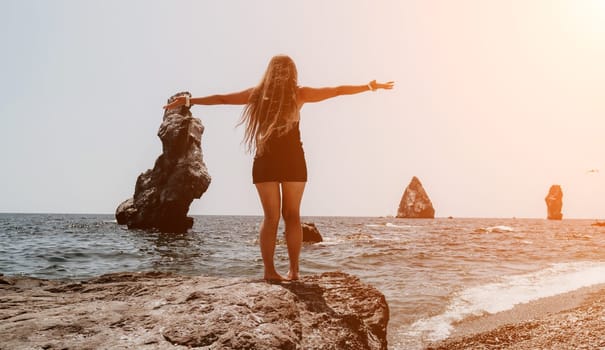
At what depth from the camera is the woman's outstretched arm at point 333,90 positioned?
191 inches

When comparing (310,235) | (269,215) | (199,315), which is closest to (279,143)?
(269,215)

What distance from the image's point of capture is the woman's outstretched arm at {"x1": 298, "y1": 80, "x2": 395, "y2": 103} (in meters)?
4.86

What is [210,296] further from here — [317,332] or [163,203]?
[163,203]

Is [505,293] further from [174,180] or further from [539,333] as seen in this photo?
[174,180]

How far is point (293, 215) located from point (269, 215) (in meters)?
0.28

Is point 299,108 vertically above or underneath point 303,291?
above

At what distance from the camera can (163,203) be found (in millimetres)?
42406

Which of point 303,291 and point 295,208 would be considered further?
point 295,208

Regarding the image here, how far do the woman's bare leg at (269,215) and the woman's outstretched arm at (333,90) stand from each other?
1075 millimetres

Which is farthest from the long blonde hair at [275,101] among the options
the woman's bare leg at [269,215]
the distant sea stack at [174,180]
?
the distant sea stack at [174,180]

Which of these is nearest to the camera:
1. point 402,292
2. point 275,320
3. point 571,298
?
point 275,320

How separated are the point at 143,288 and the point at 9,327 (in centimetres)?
133

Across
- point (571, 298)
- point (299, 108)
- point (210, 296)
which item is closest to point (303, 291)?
point (210, 296)

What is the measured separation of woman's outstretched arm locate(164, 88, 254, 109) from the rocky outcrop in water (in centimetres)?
206
